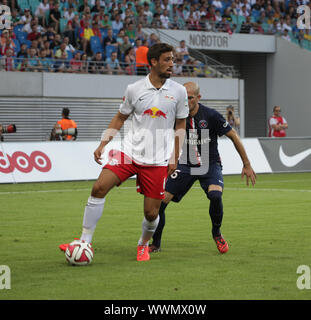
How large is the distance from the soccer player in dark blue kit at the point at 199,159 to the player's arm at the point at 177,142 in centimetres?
73

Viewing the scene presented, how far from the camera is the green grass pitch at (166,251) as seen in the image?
693cm

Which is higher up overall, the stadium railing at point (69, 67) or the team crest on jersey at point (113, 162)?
the stadium railing at point (69, 67)

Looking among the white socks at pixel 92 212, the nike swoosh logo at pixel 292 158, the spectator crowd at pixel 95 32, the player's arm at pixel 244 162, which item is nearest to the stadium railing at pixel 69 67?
the spectator crowd at pixel 95 32

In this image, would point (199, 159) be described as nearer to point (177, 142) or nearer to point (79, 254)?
point (177, 142)

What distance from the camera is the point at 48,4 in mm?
30031

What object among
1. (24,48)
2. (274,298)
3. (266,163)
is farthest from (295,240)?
(24,48)

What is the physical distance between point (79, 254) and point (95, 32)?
23.4 metres

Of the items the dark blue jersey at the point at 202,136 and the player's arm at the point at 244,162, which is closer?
the player's arm at the point at 244,162

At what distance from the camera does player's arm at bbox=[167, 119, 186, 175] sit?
885cm

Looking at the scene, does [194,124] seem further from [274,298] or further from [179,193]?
[274,298]

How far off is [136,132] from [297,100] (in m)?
32.5

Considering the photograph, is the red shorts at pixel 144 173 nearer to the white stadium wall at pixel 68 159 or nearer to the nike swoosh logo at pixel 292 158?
the white stadium wall at pixel 68 159

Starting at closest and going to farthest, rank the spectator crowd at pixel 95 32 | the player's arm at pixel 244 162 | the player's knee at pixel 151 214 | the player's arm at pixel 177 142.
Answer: the player's knee at pixel 151 214 → the player's arm at pixel 177 142 → the player's arm at pixel 244 162 → the spectator crowd at pixel 95 32

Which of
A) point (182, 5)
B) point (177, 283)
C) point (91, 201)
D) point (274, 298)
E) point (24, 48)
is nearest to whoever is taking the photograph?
point (274, 298)
